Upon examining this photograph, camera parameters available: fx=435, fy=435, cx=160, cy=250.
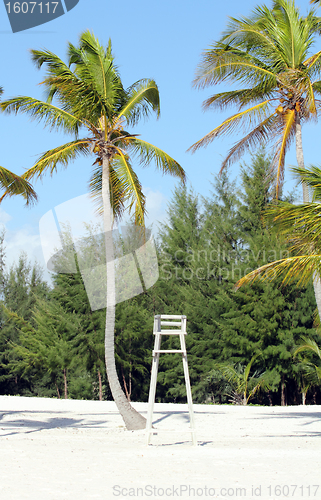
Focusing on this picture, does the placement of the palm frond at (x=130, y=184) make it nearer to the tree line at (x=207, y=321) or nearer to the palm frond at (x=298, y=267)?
the palm frond at (x=298, y=267)

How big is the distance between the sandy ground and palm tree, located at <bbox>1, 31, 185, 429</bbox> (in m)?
1.83

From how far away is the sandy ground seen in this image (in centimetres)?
405

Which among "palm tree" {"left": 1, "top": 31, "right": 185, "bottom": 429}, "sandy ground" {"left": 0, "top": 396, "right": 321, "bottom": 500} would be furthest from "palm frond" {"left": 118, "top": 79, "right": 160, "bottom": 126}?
"sandy ground" {"left": 0, "top": 396, "right": 321, "bottom": 500}

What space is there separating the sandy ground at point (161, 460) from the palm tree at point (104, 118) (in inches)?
72.1

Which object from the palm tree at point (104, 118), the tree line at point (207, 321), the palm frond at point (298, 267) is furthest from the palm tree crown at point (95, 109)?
the tree line at point (207, 321)

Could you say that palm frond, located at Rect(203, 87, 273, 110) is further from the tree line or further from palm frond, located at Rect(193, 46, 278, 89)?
the tree line

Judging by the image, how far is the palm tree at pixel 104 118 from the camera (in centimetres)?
955

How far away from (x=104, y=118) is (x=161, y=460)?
724 centimetres

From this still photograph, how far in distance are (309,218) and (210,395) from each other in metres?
17.0

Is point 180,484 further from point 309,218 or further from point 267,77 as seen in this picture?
point 267,77

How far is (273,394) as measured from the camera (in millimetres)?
21734

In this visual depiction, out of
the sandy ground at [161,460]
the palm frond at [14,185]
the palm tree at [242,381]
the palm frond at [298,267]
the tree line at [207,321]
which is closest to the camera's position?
the sandy ground at [161,460]

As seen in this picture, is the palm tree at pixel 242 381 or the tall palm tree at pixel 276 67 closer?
the tall palm tree at pixel 276 67

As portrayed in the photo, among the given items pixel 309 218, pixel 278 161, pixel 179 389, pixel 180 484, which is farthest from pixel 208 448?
pixel 179 389
